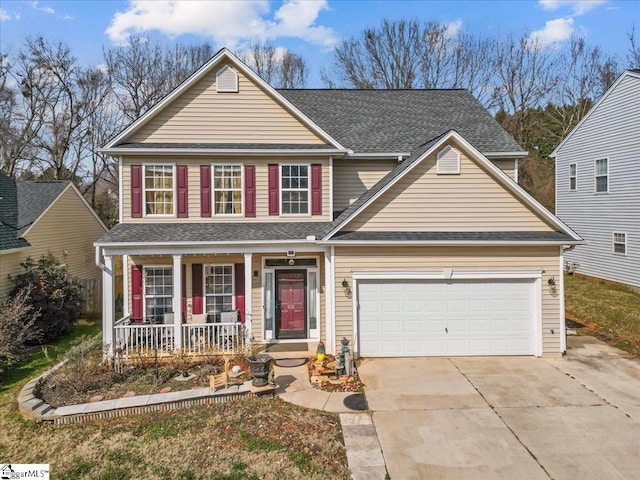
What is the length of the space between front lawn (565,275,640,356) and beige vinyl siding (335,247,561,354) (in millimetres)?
2739

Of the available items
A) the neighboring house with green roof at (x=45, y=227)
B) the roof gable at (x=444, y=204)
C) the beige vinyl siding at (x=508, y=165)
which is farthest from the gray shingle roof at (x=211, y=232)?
the beige vinyl siding at (x=508, y=165)

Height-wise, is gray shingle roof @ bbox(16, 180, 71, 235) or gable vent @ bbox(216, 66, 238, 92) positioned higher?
gable vent @ bbox(216, 66, 238, 92)

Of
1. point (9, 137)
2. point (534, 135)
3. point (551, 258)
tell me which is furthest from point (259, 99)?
point (534, 135)

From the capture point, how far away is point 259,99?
1249 cm

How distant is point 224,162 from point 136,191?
271 centimetres

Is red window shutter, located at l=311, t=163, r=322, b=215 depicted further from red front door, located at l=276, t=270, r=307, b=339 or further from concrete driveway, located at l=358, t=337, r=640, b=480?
concrete driveway, located at l=358, t=337, r=640, b=480

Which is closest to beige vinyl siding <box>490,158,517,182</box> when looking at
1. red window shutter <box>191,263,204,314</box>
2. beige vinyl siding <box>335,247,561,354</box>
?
beige vinyl siding <box>335,247,561,354</box>

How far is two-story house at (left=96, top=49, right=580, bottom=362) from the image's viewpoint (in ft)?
35.8

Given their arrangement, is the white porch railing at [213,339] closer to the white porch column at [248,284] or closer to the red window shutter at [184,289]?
the white porch column at [248,284]

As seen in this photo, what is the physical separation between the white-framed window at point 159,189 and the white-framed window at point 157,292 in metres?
1.74

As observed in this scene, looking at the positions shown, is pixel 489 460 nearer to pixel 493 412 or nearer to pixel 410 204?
pixel 493 412

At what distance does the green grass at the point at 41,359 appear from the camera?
969cm

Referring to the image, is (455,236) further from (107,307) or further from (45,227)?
(45,227)

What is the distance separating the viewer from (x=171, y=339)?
10.9 metres
